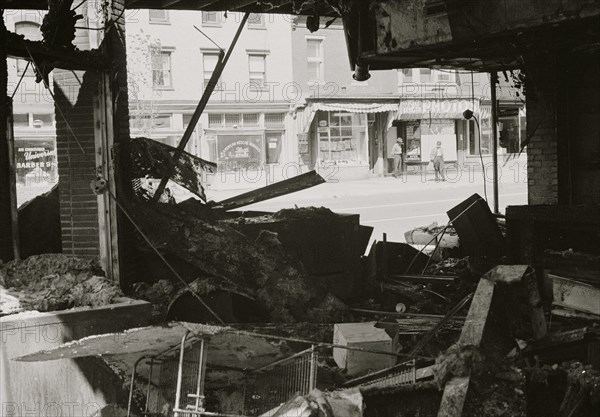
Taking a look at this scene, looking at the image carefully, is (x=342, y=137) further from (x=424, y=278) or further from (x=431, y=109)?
(x=424, y=278)

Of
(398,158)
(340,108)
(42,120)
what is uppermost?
(340,108)

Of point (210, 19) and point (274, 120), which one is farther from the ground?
point (210, 19)

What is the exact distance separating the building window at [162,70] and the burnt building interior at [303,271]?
23.4 meters

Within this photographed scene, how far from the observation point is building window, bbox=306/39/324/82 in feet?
122

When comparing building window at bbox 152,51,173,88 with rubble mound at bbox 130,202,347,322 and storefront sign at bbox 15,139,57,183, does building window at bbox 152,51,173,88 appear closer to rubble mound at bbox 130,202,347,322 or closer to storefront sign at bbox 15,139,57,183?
storefront sign at bbox 15,139,57,183

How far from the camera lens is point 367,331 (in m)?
6.91

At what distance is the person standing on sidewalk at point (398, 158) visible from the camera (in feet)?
121

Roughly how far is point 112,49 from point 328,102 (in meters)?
28.8

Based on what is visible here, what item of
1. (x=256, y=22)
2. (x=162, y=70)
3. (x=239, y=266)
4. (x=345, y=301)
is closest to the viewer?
(x=239, y=266)

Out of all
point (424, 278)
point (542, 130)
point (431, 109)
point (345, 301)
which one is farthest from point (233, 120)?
point (345, 301)

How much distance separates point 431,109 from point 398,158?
3820mm

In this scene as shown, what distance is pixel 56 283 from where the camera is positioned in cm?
794

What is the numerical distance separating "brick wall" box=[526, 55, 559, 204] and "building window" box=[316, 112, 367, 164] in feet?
87.2

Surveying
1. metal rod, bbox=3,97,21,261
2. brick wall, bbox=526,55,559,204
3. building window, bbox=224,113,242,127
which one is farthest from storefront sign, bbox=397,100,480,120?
metal rod, bbox=3,97,21,261
